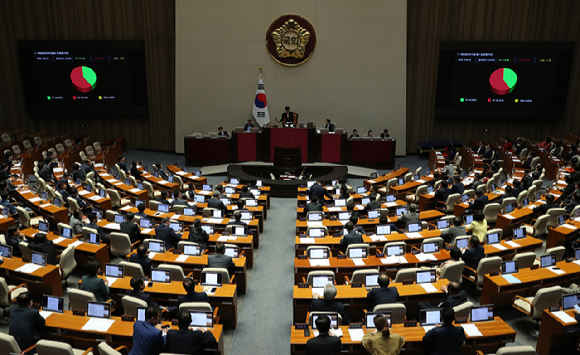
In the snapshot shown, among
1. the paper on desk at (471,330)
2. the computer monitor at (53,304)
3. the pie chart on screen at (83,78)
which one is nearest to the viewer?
the paper on desk at (471,330)

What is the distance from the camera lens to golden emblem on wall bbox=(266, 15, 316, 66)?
19.4 meters

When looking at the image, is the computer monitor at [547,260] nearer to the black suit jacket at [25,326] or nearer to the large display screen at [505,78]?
the black suit jacket at [25,326]

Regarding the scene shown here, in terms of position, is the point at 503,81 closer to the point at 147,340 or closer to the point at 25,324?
the point at 147,340

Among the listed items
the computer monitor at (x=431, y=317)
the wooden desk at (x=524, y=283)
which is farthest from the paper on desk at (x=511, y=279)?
the computer monitor at (x=431, y=317)

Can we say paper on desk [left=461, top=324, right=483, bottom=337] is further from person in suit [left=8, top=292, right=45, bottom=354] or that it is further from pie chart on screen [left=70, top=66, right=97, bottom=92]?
pie chart on screen [left=70, top=66, right=97, bottom=92]

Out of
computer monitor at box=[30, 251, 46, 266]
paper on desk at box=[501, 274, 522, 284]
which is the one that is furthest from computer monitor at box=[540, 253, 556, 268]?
computer monitor at box=[30, 251, 46, 266]

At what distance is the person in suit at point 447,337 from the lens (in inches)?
208

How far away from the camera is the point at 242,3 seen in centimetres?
1942

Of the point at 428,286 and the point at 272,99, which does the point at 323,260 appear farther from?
the point at 272,99

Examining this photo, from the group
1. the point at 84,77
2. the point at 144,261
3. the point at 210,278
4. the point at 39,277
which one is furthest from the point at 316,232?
the point at 84,77

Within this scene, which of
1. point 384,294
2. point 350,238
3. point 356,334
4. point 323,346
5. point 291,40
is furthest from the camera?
point 291,40

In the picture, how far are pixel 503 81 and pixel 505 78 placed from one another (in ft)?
0.48

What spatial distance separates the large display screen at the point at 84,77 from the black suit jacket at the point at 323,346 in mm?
18139

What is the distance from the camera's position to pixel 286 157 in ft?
55.3
